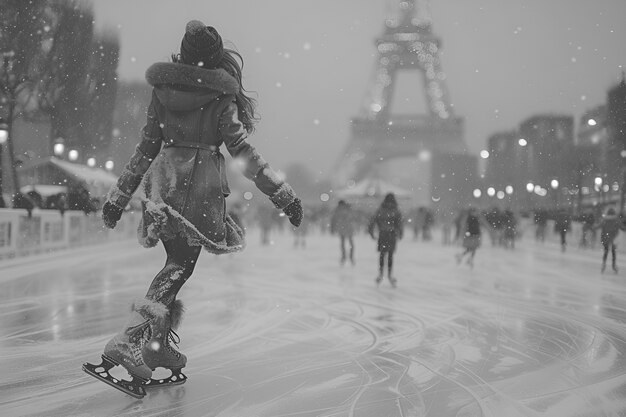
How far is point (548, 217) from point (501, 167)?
17.2m

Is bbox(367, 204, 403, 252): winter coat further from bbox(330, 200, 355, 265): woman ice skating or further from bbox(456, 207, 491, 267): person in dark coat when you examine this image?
bbox(330, 200, 355, 265): woman ice skating

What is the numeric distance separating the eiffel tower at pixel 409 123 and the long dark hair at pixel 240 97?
39673 millimetres

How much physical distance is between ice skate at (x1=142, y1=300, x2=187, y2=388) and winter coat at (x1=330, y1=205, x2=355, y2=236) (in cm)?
977

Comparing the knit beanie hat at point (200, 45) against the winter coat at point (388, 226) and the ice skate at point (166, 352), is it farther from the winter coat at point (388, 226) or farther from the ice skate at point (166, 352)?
the winter coat at point (388, 226)

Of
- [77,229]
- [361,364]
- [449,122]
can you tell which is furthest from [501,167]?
[361,364]

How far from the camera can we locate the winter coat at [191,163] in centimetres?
285

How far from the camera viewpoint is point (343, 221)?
1314 centimetres

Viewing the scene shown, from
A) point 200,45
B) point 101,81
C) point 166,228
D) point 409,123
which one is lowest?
point 166,228

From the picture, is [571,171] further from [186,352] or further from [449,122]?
[186,352]

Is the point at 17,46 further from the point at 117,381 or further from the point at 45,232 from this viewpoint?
the point at 117,381

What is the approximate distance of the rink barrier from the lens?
10.4 meters

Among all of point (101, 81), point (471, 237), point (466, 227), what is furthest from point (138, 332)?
point (101, 81)

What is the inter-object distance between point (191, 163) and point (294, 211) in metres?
0.52

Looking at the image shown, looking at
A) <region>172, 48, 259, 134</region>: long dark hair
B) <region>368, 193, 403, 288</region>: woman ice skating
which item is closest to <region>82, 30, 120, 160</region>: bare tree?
<region>368, 193, 403, 288</region>: woman ice skating
